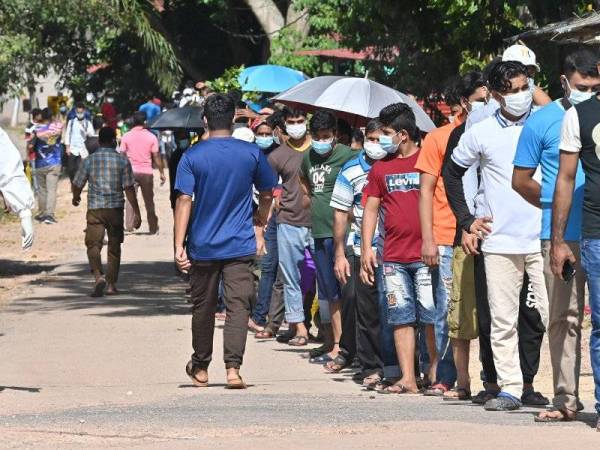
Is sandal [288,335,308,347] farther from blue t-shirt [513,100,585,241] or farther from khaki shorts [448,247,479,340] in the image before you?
blue t-shirt [513,100,585,241]

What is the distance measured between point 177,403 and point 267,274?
4672 millimetres

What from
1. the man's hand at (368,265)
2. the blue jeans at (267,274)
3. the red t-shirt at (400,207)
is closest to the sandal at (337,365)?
the man's hand at (368,265)

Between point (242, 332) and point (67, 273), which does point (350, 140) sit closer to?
point (242, 332)

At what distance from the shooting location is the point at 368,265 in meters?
10.7

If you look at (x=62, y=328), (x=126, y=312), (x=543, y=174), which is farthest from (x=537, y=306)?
(x=126, y=312)

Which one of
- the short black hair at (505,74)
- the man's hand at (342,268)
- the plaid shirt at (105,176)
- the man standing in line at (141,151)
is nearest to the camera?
the short black hair at (505,74)

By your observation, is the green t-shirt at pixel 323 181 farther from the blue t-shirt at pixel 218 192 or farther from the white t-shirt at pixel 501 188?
the white t-shirt at pixel 501 188

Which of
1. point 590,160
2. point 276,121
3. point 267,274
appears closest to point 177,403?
point 590,160

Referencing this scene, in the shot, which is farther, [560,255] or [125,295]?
[125,295]

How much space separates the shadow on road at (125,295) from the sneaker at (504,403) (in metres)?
7.49

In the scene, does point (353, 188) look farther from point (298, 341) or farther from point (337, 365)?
point (298, 341)

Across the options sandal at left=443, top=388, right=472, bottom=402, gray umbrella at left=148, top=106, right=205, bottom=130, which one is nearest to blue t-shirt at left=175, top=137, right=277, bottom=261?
sandal at left=443, top=388, right=472, bottom=402

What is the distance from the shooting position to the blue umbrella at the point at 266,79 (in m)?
22.8

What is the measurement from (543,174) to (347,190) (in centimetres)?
306
